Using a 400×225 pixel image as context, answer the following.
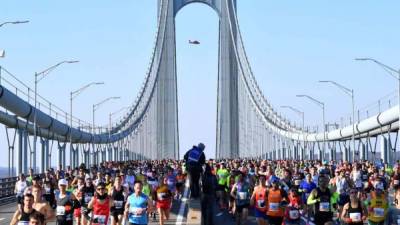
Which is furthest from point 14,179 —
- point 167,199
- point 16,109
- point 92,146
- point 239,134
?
point 239,134

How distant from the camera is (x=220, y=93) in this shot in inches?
4589

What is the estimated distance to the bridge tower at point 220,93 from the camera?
115075mm

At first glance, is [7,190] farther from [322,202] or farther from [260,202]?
[322,202]

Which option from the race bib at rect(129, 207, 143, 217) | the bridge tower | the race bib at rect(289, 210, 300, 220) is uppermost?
the bridge tower

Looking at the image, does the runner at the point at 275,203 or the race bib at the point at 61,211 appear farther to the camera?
the runner at the point at 275,203

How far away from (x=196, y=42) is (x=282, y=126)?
32.8 metres

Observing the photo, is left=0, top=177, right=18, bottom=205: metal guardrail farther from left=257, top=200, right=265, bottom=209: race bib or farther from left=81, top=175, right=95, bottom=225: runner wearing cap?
left=257, top=200, right=265, bottom=209: race bib

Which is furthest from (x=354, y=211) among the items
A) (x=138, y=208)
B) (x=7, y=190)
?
(x=7, y=190)

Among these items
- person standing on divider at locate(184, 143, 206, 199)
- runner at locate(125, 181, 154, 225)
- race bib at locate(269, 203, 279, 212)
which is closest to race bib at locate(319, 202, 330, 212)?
race bib at locate(269, 203, 279, 212)

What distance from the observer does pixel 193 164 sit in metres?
18.6

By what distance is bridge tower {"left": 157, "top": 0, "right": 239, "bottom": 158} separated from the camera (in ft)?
378

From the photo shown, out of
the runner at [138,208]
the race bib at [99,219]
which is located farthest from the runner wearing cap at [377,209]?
the race bib at [99,219]

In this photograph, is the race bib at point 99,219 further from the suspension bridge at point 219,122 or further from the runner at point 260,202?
the suspension bridge at point 219,122

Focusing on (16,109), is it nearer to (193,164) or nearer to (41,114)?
(41,114)
